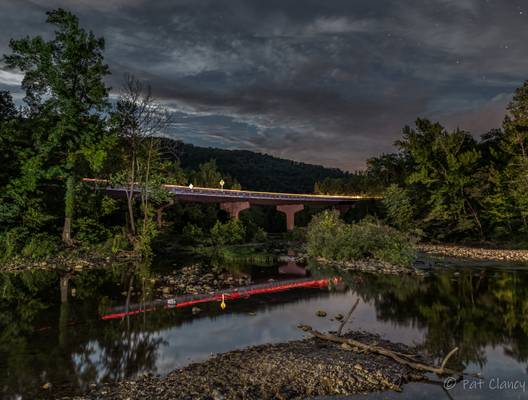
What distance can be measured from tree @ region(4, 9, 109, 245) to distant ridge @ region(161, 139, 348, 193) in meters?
84.4

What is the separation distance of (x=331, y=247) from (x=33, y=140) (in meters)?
23.2

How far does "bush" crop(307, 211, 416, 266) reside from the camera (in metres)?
25.8

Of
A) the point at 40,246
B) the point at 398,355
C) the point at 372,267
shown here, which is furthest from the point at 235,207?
the point at 398,355

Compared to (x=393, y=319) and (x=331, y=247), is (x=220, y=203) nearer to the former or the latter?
(x=331, y=247)

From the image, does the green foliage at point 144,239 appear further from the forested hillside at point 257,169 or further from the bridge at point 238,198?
the forested hillside at point 257,169

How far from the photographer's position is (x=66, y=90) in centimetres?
2870

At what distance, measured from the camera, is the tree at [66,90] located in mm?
27859

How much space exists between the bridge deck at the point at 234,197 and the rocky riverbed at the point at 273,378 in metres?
30.7

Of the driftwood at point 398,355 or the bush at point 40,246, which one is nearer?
the driftwood at point 398,355

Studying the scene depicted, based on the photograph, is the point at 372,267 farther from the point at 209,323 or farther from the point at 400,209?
the point at 400,209

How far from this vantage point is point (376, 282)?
19938mm

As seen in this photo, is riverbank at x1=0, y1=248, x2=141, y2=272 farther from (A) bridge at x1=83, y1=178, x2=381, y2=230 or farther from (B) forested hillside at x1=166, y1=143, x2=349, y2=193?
(B) forested hillside at x1=166, y1=143, x2=349, y2=193

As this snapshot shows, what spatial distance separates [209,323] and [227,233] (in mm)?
31825

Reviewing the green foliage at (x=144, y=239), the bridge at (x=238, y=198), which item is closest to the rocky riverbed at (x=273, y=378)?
the green foliage at (x=144, y=239)
